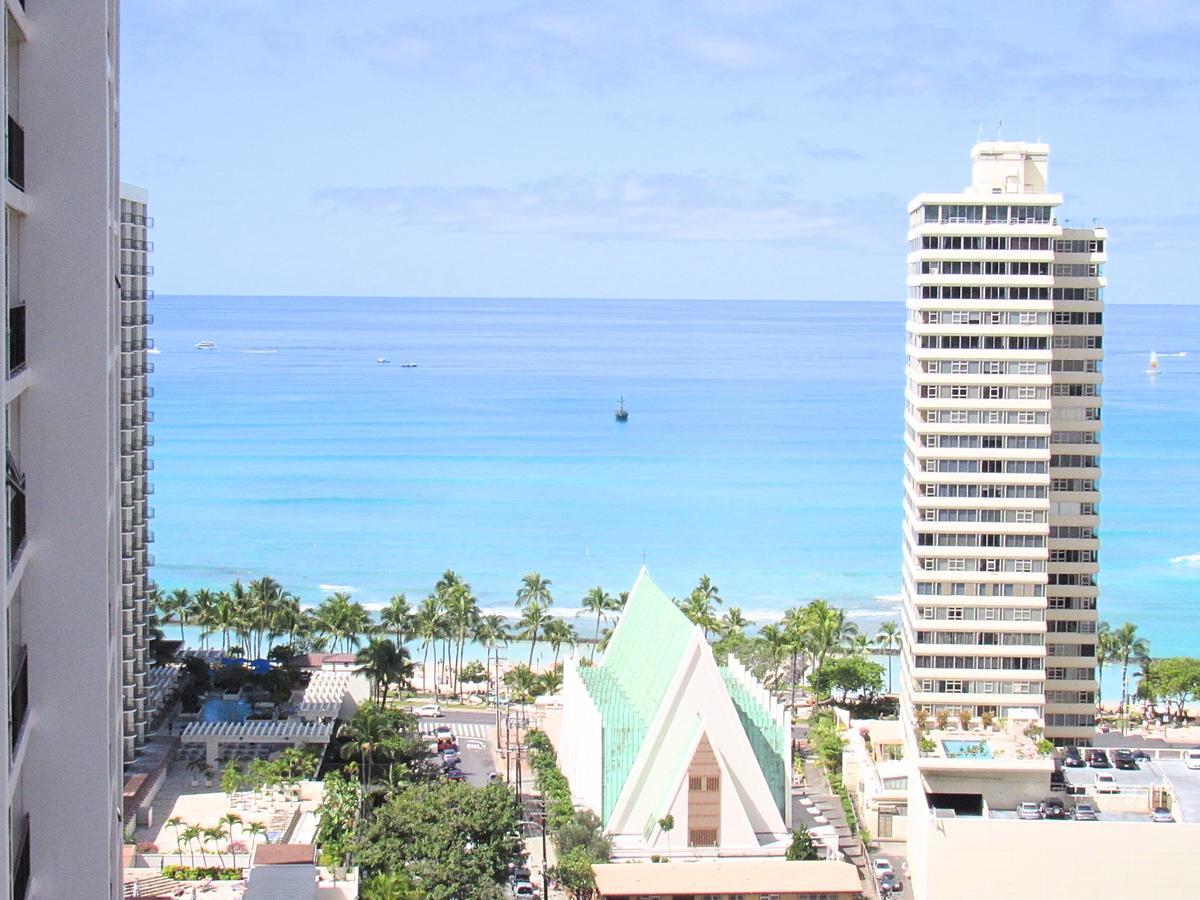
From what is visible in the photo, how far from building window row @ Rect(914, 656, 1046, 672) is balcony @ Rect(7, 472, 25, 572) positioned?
42264 mm

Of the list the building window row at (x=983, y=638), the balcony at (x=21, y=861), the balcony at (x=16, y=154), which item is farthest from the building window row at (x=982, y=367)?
the balcony at (x=21, y=861)

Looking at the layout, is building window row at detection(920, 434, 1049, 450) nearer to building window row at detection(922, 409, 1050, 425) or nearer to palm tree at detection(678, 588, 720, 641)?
building window row at detection(922, 409, 1050, 425)

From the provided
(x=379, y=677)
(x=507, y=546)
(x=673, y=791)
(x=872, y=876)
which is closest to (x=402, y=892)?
(x=673, y=791)

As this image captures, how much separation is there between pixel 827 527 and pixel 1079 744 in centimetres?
6322

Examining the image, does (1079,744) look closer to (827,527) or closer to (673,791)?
(673,791)

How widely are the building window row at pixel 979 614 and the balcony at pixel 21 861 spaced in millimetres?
41493

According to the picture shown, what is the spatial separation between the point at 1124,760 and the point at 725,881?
13.8 meters

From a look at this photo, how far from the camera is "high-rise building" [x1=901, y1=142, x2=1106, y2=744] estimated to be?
48094 mm

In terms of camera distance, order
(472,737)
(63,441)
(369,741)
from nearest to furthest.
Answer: (63,441)
(369,741)
(472,737)

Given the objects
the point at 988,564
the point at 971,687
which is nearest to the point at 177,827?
the point at 971,687

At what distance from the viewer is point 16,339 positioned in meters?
9.23

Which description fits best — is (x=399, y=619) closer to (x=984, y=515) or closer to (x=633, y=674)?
(x=633, y=674)

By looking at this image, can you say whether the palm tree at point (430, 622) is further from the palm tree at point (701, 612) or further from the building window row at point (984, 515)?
the building window row at point (984, 515)

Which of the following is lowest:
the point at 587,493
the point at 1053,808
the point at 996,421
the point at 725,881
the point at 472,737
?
the point at 725,881
